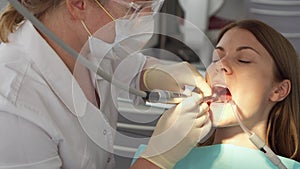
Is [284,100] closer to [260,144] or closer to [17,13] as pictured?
[260,144]

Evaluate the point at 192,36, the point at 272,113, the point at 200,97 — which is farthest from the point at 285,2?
the point at 200,97

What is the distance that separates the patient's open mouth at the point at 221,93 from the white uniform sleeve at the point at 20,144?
435 mm

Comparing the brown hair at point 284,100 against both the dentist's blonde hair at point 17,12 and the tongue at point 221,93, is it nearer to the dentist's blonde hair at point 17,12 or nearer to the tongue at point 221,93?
the tongue at point 221,93

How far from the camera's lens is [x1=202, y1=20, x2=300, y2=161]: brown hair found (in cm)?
141

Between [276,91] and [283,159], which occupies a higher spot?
[276,91]

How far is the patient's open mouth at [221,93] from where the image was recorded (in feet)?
4.13

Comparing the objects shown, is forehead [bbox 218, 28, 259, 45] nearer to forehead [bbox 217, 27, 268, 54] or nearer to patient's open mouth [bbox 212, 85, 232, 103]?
forehead [bbox 217, 27, 268, 54]

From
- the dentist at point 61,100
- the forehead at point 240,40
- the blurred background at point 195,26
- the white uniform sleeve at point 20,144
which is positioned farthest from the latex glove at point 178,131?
the forehead at point 240,40

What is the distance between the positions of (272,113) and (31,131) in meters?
0.70

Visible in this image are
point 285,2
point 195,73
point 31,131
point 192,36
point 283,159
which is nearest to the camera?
point 31,131

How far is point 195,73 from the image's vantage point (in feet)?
3.91

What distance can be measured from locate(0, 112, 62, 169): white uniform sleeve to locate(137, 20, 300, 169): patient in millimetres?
401

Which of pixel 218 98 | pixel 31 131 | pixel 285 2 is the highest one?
pixel 31 131

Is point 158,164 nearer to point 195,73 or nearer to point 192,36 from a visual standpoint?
point 195,73
